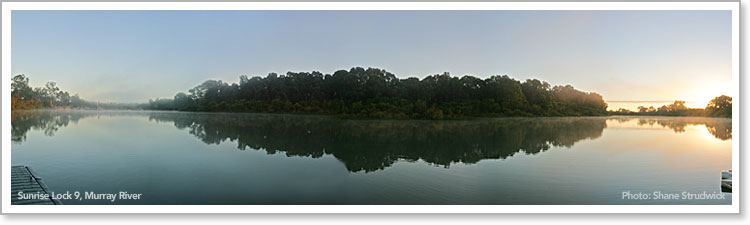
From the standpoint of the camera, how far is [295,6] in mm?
3918

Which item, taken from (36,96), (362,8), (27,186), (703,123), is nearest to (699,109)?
(703,123)

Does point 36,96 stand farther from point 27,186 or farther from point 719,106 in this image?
point 719,106

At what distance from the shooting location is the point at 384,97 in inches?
562

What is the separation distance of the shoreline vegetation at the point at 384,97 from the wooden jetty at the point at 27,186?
5.46m

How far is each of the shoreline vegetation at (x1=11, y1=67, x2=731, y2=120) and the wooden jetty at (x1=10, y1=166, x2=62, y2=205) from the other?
5.46 m

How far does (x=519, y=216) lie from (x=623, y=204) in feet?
4.17

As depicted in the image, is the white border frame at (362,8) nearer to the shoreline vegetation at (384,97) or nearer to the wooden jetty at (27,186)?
the wooden jetty at (27,186)

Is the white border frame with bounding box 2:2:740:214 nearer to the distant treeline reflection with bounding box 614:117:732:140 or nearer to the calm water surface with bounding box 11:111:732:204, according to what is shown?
the calm water surface with bounding box 11:111:732:204

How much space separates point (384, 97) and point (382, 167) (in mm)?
8863

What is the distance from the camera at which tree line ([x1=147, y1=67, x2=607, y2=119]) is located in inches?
449

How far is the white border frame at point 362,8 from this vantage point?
11.5ft

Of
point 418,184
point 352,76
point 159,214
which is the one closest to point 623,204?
point 418,184

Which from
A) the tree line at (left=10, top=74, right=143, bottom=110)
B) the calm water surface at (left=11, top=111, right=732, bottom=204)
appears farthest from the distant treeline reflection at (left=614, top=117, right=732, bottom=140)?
the tree line at (left=10, top=74, right=143, bottom=110)

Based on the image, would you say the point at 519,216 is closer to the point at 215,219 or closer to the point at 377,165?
the point at 377,165
